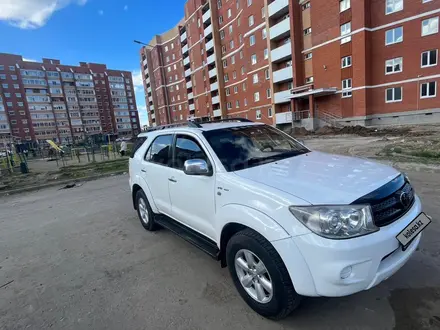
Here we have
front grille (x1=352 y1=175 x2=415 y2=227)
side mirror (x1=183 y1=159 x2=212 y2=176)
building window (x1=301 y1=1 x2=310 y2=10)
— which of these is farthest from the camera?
building window (x1=301 y1=1 x2=310 y2=10)

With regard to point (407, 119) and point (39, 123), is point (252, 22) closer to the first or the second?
point (407, 119)

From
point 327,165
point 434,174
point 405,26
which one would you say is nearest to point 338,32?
point 405,26

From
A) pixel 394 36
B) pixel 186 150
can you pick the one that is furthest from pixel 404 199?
pixel 394 36

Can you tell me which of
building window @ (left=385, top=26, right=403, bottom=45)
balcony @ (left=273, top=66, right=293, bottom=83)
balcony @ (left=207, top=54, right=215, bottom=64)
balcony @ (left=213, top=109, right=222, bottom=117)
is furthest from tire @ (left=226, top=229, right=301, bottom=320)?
balcony @ (left=207, top=54, right=215, bottom=64)

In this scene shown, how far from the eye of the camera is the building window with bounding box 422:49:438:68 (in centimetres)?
2094

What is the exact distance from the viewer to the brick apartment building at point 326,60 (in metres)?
21.9

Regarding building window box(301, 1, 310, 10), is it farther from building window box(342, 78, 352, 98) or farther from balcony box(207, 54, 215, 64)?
balcony box(207, 54, 215, 64)

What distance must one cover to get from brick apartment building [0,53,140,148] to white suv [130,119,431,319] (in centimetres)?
7784

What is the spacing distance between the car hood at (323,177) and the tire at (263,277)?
0.50 meters

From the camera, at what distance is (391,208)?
6.40 ft

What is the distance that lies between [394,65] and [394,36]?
2609 millimetres

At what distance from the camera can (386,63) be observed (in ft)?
77.2

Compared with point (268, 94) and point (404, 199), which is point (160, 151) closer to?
point (404, 199)

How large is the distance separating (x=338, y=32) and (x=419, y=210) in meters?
29.1
